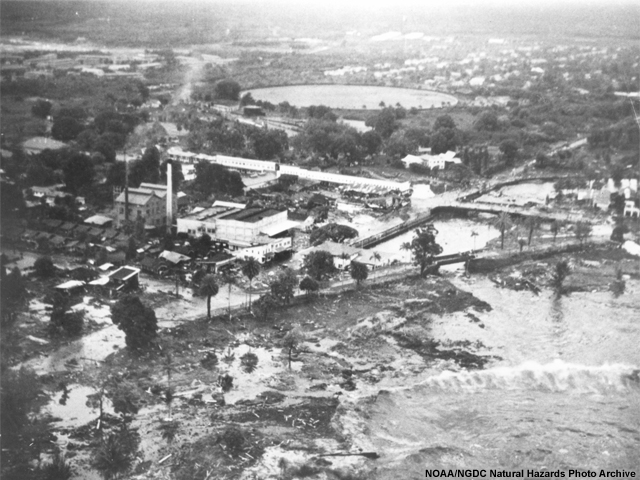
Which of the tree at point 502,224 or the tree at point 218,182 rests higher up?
the tree at point 218,182

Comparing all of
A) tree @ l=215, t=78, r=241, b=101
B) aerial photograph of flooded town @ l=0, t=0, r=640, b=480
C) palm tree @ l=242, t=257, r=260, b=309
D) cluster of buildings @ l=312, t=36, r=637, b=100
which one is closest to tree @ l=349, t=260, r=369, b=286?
aerial photograph of flooded town @ l=0, t=0, r=640, b=480

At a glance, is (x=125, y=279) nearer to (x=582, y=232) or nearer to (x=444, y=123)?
(x=582, y=232)

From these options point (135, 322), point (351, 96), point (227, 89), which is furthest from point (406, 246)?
point (351, 96)

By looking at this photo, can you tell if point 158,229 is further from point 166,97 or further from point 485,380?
point 166,97

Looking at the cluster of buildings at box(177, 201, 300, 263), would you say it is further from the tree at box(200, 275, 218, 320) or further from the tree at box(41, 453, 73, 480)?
the tree at box(41, 453, 73, 480)

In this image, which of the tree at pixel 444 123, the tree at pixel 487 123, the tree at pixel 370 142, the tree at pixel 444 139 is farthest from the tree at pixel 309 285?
the tree at pixel 487 123

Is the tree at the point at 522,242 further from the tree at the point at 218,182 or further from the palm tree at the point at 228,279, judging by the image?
the tree at the point at 218,182
